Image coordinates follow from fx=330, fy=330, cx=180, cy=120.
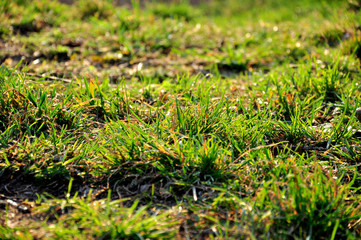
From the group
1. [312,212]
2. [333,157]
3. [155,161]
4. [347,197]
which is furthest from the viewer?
[333,157]

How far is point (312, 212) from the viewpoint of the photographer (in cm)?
160

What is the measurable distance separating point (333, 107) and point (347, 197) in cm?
112

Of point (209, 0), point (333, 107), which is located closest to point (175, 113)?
point (333, 107)

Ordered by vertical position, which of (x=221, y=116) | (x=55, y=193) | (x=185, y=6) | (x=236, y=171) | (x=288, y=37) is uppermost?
(x=185, y=6)

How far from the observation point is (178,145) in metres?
1.96

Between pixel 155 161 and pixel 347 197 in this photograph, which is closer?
pixel 347 197

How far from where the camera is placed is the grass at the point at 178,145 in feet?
5.40

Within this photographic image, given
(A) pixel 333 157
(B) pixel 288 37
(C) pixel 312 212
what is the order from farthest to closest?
(B) pixel 288 37 → (A) pixel 333 157 → (C) pixel 312 212

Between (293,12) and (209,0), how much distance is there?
9.40 ft

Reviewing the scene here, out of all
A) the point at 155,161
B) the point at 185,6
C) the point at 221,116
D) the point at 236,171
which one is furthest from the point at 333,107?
the point at 185,6

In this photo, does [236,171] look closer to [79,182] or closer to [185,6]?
[79,182]

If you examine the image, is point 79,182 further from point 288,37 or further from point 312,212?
point 288,37

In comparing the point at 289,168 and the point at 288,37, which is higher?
the point at 288,37

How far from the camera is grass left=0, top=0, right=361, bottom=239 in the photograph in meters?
1.65
